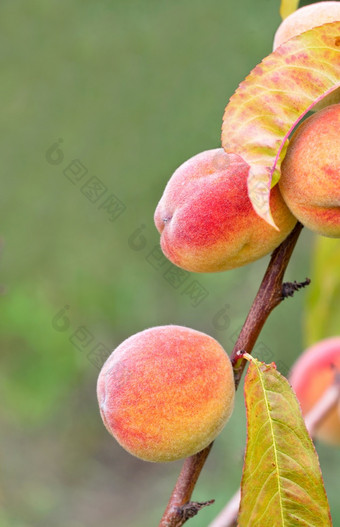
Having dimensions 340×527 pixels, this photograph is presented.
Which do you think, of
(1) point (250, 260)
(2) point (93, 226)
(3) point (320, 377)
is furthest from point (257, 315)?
(2) point (93, 226)

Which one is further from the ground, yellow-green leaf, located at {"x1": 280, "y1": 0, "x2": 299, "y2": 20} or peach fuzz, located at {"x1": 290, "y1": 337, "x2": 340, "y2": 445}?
yellow-green leaf, located at {"x1": 280, "y1": 0, "x2": 299, "y2": 20}

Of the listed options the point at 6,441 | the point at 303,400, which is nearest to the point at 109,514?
the point at 6,441

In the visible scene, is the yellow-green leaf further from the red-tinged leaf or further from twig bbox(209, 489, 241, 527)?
twig bbox(209, 489, 241, 527)

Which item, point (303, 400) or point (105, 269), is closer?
point (303, 400)

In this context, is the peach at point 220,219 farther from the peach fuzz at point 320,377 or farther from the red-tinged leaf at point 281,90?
the peach fuzz at point 320,377

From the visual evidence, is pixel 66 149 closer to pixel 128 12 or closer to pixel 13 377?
pixel 128 12

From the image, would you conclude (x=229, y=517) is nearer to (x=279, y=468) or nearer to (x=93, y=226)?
(x=279, y=468)

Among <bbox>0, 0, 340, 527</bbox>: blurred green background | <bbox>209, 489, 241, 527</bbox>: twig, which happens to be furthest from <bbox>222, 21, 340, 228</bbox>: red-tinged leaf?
<bbox>0, 0, 340, 527</bbox>: blurred green background
